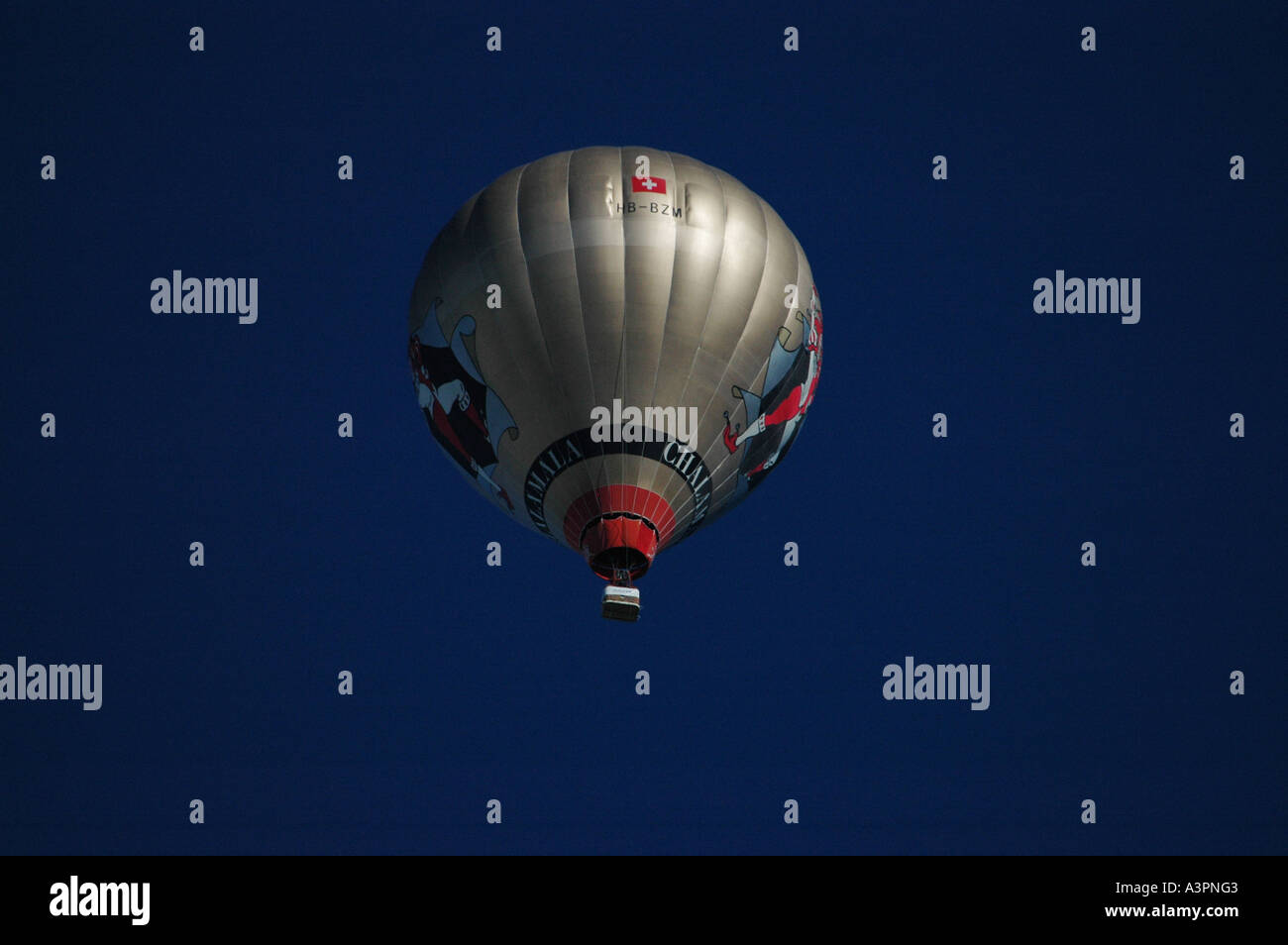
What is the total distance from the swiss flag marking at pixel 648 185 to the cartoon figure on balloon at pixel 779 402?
7.57 ft

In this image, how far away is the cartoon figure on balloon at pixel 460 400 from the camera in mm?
26203

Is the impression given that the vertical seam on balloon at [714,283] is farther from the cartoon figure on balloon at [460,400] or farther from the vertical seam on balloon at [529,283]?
the cartoon figure on balloon at [460,400]

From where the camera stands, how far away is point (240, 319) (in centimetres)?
3472

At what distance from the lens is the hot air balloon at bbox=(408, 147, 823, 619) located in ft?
83.4

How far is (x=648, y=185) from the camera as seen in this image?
26.6 m

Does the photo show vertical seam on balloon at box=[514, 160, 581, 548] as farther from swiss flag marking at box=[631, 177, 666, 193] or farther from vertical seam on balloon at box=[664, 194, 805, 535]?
vertical seam on balloon at box=[664, 194, 805, 535]

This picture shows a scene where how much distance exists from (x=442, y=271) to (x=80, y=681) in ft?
29.0

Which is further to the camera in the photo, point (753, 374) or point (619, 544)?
point (753, 374)

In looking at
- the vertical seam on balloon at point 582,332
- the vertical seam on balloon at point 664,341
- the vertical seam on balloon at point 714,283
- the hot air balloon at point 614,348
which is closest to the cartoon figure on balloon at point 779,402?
the hot air balloon at point 614,348

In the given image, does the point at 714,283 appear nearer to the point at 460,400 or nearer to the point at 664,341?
the point at 664,341

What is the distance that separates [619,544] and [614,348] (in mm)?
2337

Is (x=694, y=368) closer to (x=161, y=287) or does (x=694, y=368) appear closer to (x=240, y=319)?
A: (x=161, y=287)

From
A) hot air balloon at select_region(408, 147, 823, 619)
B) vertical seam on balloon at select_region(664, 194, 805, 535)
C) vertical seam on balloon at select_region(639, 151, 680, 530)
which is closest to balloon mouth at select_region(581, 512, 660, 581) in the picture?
hot air balloon at select_region(408, 147, 823, 619)

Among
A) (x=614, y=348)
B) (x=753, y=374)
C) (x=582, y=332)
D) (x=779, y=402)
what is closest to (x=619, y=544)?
(x=614, y=348)
